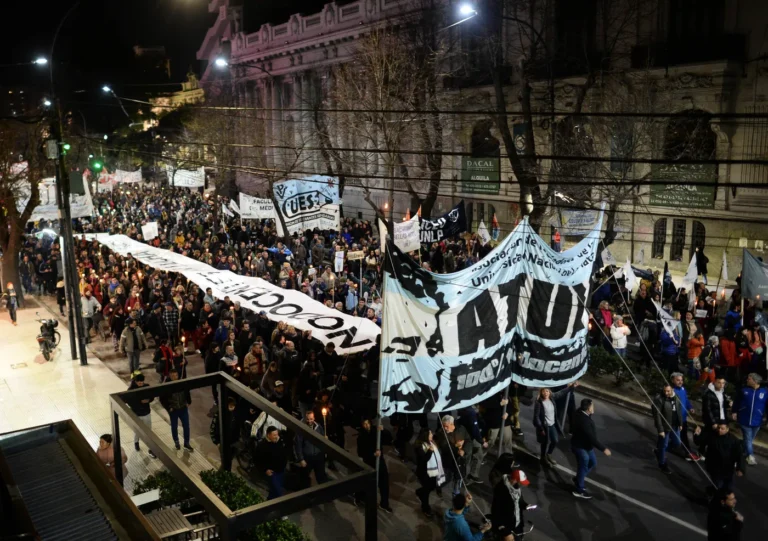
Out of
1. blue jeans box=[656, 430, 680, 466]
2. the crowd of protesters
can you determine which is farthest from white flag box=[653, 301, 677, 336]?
blue jeans box=[656, 430, 680, 466]

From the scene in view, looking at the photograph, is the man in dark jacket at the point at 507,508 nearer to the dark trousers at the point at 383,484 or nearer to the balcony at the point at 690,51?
the dark trousers at the point at 383,484

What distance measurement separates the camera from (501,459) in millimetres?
8422

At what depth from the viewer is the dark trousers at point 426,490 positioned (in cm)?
928

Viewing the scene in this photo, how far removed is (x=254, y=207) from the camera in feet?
83.7

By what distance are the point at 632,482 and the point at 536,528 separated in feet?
7.22

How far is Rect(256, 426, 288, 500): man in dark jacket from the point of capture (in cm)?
928

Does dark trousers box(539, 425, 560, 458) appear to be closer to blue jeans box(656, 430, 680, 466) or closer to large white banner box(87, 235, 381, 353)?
blue jeans box(656, 430, 680, 466)

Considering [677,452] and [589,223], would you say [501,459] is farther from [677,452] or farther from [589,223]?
[589,223]

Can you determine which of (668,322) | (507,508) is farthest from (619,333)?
(507,508)

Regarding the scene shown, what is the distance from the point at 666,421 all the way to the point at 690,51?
740 inches

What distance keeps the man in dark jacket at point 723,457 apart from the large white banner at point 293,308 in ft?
18.8

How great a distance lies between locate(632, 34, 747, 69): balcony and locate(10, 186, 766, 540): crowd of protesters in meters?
9.41

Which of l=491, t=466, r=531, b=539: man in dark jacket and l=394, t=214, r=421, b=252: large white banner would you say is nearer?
l=491, t=466, r=531, b=539: man in dark jacket

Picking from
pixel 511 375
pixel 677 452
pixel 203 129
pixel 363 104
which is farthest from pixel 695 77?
pixel 203 129
